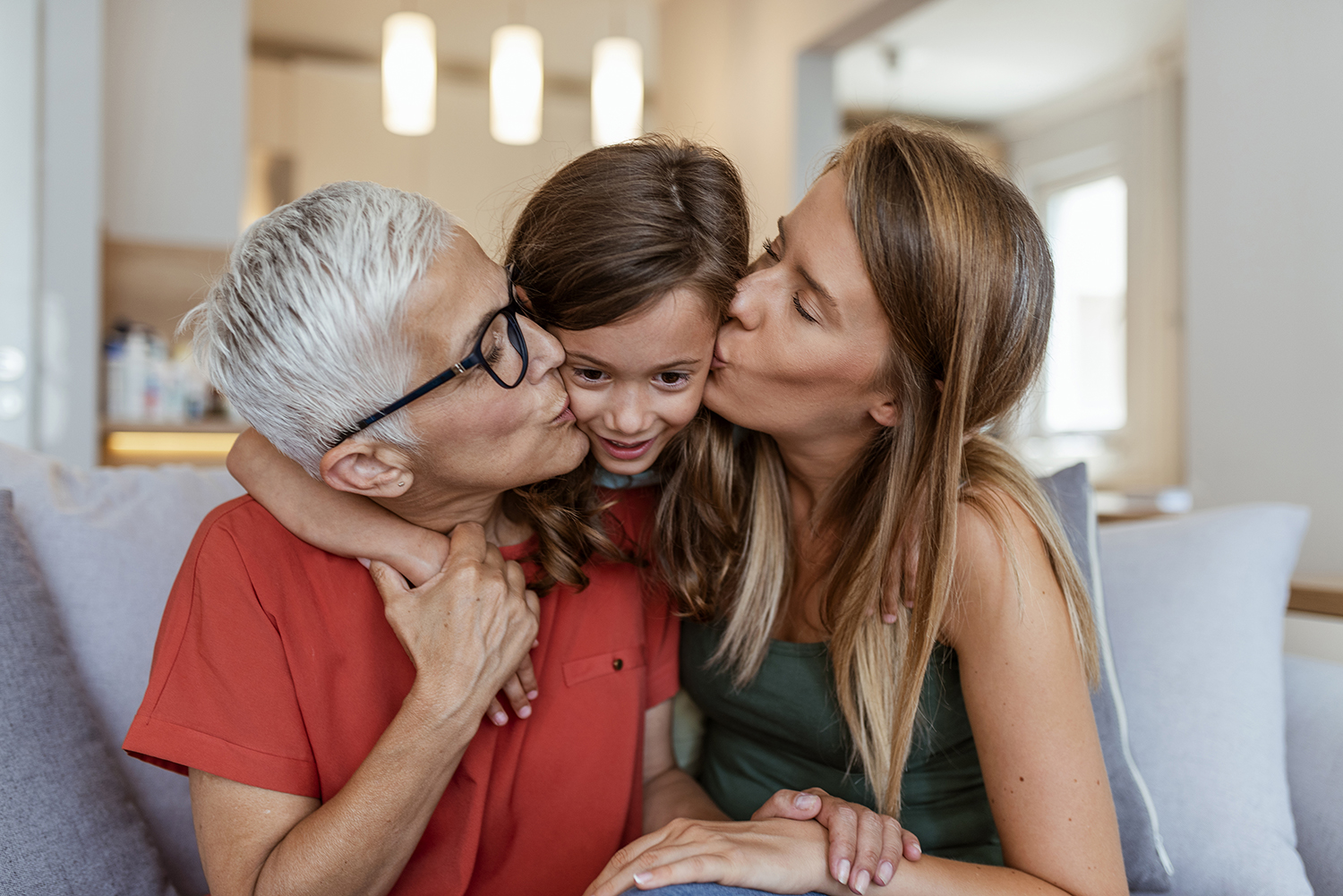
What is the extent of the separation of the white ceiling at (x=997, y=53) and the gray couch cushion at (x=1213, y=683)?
278 centimetres

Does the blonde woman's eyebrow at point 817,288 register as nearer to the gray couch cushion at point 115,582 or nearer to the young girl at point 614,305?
the young girl at point 614,305

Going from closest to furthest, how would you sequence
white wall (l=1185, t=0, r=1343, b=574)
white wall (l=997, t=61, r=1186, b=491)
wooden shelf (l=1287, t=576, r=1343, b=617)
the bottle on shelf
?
wooden shelf (l=1287, t=576, r=1343, b=617), white wall (l=1185, t=0, r=1343, b=574), the bottle on shelf, white wall (l=997, t=61, r=1186, b=491)

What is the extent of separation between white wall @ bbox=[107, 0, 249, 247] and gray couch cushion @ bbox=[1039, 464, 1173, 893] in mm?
3045

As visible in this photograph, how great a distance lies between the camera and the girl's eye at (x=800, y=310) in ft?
3.67

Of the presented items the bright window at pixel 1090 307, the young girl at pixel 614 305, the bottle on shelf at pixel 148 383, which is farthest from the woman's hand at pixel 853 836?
the bright window at pixel 1090 307

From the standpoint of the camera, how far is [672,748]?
4.61 ft

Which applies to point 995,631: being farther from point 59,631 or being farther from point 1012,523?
point 59,631

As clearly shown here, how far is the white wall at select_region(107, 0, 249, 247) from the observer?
125 inches

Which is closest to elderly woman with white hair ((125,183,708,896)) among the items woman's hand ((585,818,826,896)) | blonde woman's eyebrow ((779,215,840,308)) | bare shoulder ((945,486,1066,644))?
woman's hand ((585,818,826,896))

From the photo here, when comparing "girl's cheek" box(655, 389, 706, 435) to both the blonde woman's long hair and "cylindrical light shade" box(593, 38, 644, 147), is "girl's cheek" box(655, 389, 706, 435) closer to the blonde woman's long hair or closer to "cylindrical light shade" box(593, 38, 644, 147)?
the blonde woman's long hair

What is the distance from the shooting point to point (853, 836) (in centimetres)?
99

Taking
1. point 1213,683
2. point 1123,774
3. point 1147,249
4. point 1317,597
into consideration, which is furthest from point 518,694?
point 1147,249

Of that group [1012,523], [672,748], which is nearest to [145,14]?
[672,748]

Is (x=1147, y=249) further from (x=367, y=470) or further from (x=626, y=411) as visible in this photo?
(x=367, y=470)
